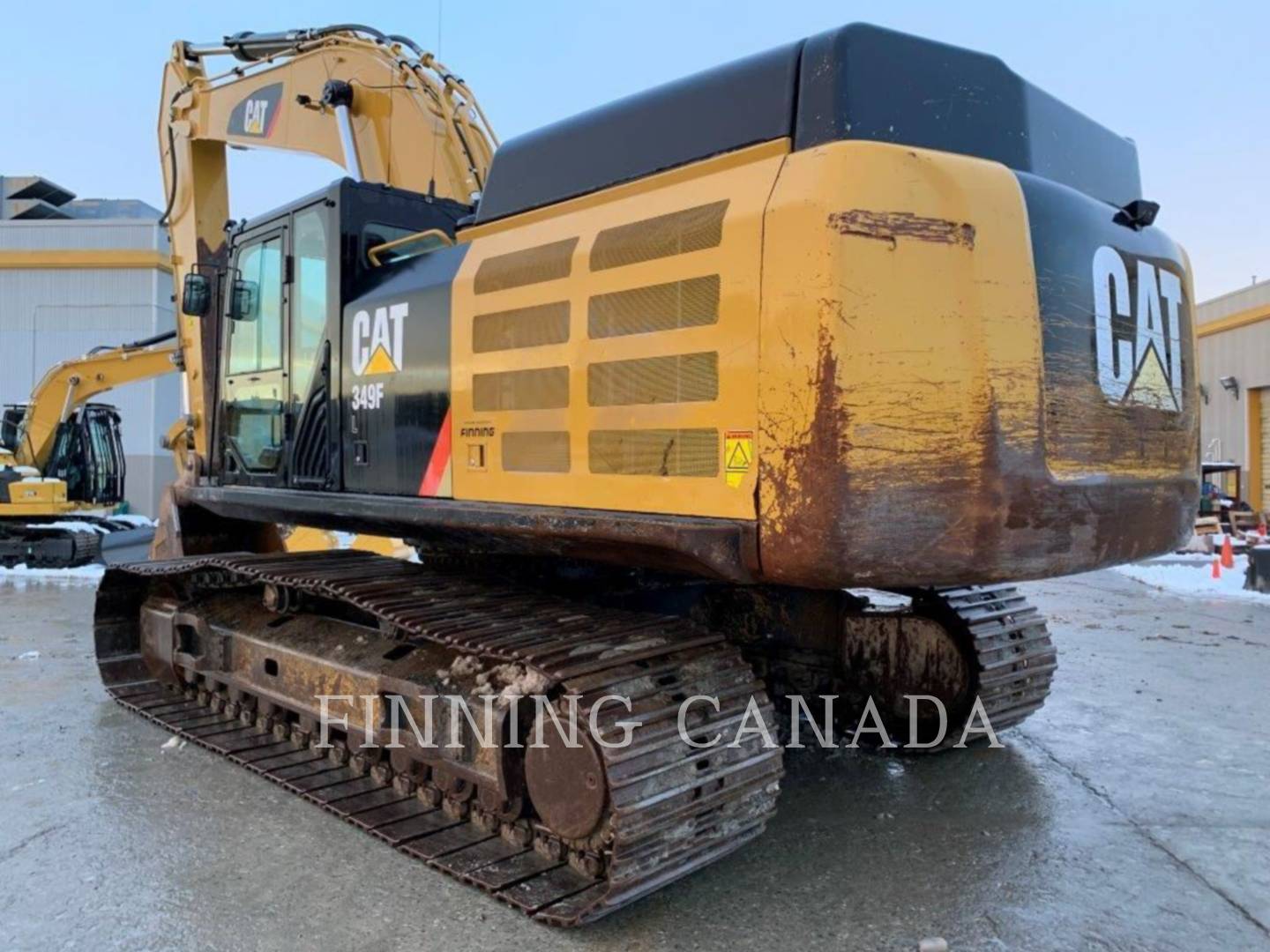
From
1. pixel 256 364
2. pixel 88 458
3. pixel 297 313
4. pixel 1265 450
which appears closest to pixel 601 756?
pixel 297 313

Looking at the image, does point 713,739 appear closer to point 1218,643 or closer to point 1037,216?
point 1037,216

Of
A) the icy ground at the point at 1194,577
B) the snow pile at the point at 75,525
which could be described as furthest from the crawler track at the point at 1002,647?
the snow pile at the point at 75,525

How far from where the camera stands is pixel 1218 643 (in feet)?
24.8

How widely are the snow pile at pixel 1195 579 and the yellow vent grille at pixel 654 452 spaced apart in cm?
809

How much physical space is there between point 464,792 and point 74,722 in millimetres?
2712

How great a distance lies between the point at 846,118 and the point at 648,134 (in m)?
0.77

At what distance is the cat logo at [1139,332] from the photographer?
2975 mm

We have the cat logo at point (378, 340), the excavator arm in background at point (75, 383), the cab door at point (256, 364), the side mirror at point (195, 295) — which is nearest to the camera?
the cat logo at point (378, 340)

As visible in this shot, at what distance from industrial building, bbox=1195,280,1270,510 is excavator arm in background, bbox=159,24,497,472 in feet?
63.4

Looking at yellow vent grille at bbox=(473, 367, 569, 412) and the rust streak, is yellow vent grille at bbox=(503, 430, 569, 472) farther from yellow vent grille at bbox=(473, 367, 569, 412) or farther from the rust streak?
the rust streak

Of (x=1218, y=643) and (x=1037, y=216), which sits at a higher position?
(x=1037, y=216)

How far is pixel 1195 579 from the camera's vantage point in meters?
11.5

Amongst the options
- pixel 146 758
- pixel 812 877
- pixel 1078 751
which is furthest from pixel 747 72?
pixel 146 758

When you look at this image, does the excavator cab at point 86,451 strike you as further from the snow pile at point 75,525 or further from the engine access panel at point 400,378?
the engine access panel at point 400,378
